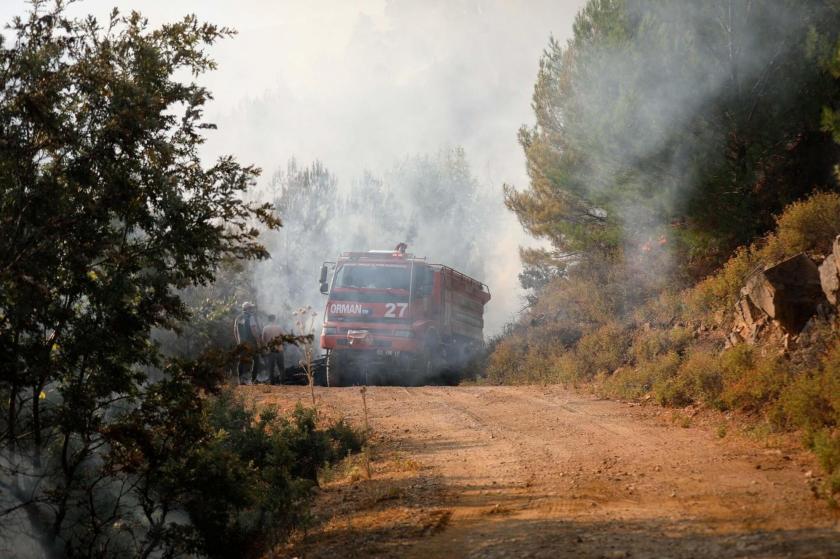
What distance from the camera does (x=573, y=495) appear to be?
6.66 meters

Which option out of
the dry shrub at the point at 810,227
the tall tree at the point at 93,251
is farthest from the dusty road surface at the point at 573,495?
the dry shrub at the point at 810,227

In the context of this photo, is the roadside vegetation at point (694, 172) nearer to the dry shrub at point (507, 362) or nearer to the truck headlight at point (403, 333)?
the dry shrub at point (507, 362)

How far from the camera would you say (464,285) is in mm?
22844

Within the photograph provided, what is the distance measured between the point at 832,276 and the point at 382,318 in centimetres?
1065

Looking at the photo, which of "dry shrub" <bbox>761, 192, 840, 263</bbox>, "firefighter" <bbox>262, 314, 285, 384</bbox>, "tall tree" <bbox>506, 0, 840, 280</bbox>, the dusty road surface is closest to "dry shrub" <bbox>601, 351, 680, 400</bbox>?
the dusty road surface

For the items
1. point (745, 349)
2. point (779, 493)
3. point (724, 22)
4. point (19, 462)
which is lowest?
point (779, 493)

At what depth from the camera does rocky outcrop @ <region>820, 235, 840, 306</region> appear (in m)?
9.89

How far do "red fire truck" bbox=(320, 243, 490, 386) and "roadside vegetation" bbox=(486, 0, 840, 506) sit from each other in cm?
296

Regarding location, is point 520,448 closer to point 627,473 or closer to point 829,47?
point 627,473

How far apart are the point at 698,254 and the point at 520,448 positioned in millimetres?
8957

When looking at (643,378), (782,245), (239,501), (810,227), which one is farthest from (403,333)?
(239,501)

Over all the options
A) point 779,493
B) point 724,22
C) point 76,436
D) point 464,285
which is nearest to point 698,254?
point 724,22

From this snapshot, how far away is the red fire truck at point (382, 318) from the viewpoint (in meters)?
18.6

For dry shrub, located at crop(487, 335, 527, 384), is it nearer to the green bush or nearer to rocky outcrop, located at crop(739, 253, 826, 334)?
rocky outcrop, located at crop(739, 253, 826, 334)
